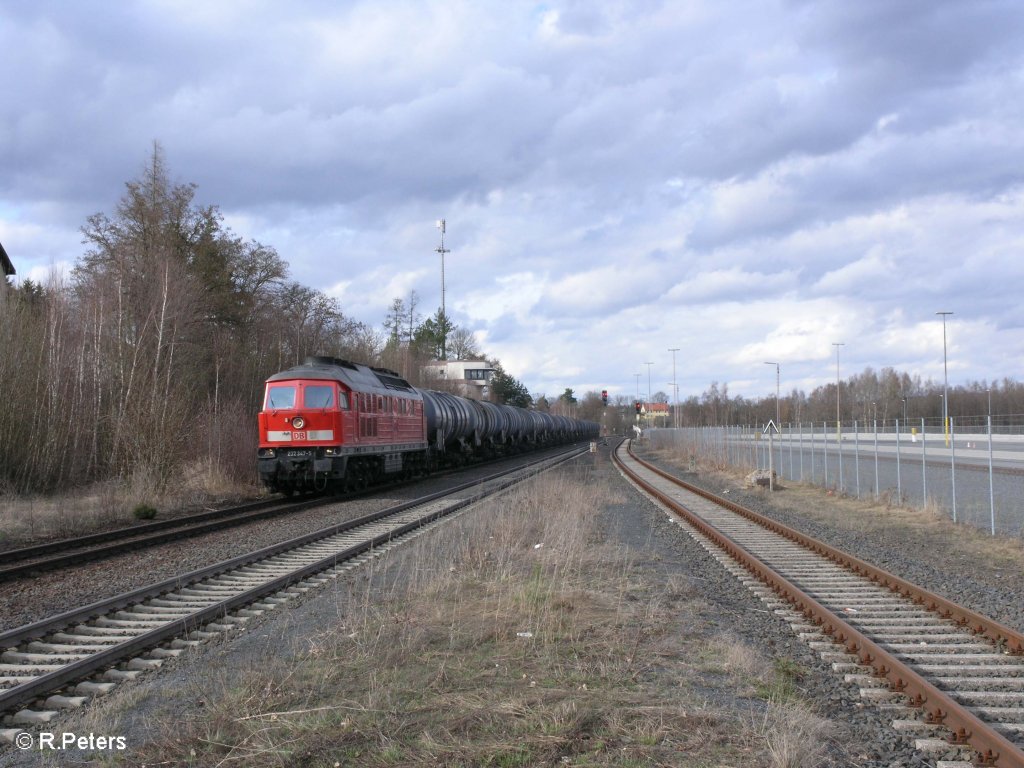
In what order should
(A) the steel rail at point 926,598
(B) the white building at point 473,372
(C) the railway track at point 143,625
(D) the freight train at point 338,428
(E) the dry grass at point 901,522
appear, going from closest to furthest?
(C) the railway track at point 143,625 < (A) the steel rail at point 926,598 < (E) the dry grass at point 901,522 < (D) the freight train at point 338,428 < (B) the white building at point 473,372

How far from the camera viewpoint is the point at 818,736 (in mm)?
4633

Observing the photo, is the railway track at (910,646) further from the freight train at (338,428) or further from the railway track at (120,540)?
the freight train at (338,428)

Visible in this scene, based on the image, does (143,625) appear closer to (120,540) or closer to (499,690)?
(499,690)

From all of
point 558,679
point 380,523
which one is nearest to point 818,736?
point 558,679

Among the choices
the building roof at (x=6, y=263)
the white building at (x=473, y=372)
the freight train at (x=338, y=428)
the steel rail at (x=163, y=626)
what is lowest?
the steel rail at (x=163, y=626)

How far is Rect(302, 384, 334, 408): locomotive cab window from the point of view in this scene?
64.1ft

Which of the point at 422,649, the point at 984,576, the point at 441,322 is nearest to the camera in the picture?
the point at 422,649

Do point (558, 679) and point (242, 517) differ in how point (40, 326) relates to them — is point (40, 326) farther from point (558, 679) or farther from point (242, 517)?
point (558, 679)

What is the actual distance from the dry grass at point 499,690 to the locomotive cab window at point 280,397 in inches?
456

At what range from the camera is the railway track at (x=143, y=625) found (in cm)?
555

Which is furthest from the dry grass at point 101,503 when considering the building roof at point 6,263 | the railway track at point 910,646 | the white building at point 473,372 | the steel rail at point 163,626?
the white building at point 473,372

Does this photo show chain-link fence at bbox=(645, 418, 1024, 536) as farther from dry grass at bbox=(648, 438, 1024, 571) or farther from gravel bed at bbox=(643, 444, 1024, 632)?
gravel bed at bbox=(643, 444, 1024, 632)

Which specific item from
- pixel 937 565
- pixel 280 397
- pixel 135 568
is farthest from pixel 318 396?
pixel 937 565

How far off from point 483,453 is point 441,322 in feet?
156
